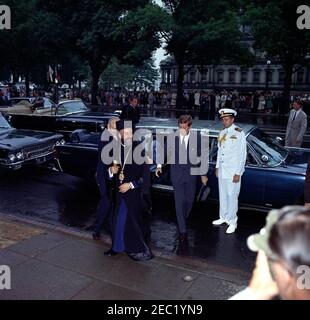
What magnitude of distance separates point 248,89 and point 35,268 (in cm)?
6881

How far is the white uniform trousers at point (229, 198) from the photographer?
5.90 meters

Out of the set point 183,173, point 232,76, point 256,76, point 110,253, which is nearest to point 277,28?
point 183,173

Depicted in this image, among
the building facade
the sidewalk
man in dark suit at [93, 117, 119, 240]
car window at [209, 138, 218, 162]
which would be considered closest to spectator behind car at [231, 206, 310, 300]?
the sidewalk

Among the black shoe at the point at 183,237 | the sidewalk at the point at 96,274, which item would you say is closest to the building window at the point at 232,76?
the black shoe at the point at 183,237

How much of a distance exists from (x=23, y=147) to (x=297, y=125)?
704cm

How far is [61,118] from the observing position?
1258 cm

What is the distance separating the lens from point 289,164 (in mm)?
6309

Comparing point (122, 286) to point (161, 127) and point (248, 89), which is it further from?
point (248, 89)

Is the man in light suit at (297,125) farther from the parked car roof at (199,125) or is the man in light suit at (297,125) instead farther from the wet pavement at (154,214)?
the wet pavement at (154,214)

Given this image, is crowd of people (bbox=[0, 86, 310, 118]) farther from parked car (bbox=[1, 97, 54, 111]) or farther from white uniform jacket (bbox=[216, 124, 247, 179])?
white uniform jacket (bbox=[216, 124, 247, 179])

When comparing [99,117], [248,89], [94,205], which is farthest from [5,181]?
[248,89]

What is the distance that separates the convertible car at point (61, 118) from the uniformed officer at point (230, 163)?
20.3 ft

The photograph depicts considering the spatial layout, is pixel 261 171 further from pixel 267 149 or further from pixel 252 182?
A: pixel 267 149

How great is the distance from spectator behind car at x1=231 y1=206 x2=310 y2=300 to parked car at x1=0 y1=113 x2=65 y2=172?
7.63m
